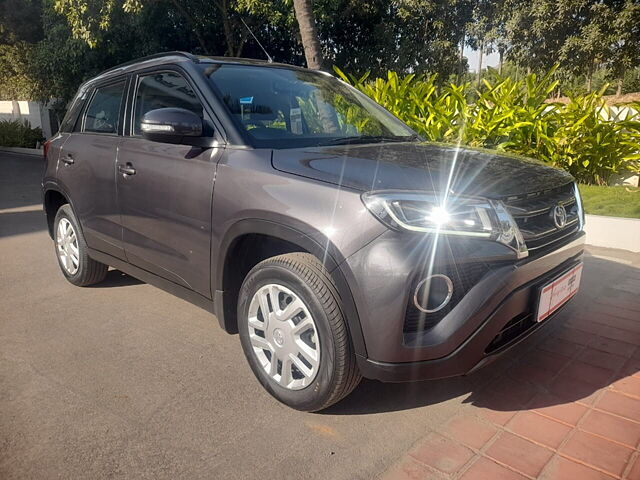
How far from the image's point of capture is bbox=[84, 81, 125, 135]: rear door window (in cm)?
360

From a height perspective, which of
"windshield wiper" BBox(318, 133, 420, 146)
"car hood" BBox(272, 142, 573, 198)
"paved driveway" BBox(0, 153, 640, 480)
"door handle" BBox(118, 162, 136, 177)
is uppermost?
"windshield wiper" BBox(318, 133, 420, 146)

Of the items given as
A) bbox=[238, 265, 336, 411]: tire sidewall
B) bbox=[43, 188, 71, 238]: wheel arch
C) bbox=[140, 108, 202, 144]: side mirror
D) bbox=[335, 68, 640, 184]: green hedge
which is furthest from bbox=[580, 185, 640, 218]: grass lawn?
bbox=[43, 188, 71, 238]: wheel arch

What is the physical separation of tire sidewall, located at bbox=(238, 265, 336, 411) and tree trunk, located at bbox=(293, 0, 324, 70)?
6.04m

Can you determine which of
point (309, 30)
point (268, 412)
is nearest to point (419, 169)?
point (268, 412)

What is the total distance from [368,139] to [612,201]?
4.16 m

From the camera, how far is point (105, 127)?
12.2ft

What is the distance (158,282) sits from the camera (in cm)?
321

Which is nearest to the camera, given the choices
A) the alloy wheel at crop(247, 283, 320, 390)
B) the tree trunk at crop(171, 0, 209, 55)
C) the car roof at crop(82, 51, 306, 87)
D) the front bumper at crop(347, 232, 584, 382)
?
the front bumper at crop(347, 232, 584, 382)

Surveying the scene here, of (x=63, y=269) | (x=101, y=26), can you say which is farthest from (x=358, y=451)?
(x=101, y=26)

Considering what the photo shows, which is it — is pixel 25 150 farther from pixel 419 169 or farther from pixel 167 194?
pixel 419 169

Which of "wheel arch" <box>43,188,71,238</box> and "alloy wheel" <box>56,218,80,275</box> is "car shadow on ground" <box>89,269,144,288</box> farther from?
"wheel arch" <box>43,188,71,238</box>

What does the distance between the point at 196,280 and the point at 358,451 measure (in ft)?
4.19

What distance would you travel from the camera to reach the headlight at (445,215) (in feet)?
6.55

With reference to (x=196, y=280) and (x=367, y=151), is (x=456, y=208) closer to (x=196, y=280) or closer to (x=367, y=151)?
(x=367, y=151)
